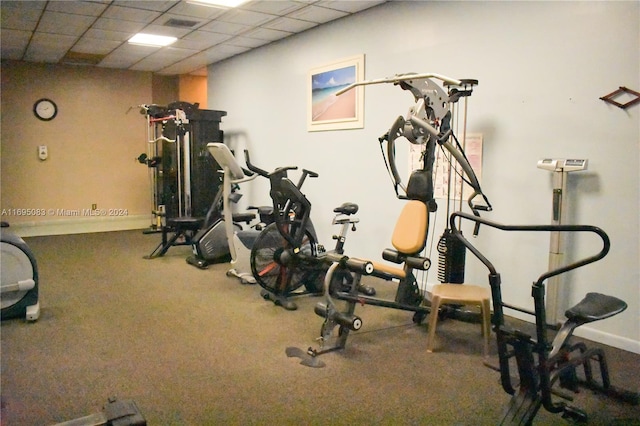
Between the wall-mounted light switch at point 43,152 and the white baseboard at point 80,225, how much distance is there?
41.2 inches

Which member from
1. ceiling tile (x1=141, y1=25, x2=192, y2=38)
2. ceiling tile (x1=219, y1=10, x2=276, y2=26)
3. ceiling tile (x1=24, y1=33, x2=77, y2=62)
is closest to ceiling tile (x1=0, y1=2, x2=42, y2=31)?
ceiling tile (x1=24, y1=33, x2=77, y2=62)

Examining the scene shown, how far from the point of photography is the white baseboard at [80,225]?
7840 millimetres

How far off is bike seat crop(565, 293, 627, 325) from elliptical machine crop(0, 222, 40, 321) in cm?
363

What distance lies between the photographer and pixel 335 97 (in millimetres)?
5438

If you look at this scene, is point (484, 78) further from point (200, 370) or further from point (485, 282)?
point (200, 370)

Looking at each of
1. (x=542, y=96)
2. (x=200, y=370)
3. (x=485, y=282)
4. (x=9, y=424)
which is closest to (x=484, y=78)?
(x=542, y=96)

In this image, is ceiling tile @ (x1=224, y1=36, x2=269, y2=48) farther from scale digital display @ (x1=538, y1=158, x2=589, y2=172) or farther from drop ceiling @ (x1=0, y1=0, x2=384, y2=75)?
scale digital display @ (x1=538, y1=158, x2=589, y2=172)

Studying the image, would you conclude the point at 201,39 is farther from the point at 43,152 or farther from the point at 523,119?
the point at 523,119

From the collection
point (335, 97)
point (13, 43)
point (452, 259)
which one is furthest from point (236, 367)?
point (13, 43)

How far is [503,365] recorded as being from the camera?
214 cm

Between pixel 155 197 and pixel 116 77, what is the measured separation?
2401mm

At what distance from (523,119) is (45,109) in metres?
7.44

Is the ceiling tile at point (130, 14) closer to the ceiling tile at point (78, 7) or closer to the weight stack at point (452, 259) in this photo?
the ceiling tile at point (78, 7)

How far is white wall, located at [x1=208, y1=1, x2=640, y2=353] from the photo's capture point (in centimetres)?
319
